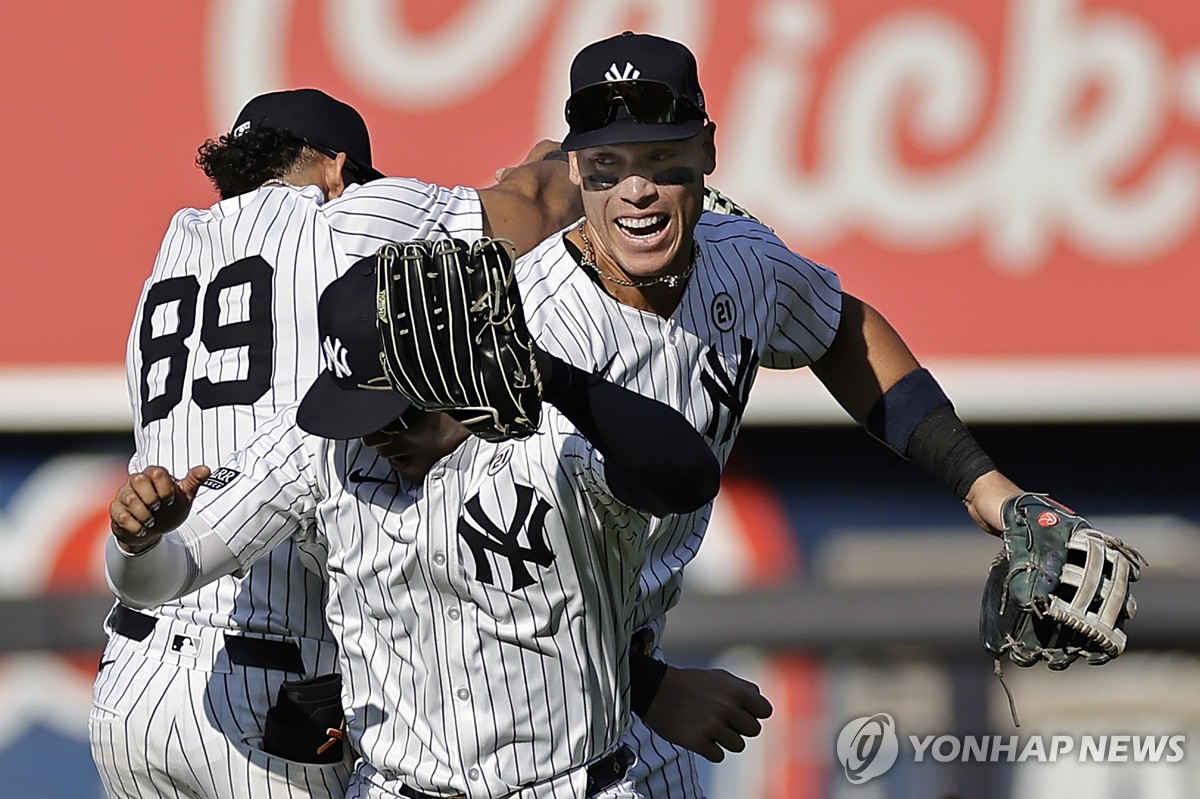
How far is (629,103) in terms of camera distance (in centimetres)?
238

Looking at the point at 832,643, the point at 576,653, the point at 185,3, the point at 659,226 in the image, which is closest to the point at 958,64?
the point at 832,643

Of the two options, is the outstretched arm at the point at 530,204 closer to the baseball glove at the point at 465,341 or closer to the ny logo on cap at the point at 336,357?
the ny logo on cap at the point at 336,357

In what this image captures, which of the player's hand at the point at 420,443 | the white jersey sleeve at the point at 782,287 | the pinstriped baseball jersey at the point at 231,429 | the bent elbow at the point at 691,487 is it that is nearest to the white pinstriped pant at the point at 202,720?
the pinstriped baseball jersey at the point at 231,429

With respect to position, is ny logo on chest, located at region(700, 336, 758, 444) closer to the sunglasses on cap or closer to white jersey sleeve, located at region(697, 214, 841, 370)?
white jersey sleeve, located at region(697, 214, 841, 370)

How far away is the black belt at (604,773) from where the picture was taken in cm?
233

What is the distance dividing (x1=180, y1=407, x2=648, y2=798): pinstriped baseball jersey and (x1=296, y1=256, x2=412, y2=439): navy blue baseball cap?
112 mm

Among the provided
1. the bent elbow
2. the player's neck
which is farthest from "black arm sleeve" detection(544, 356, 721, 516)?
the player's neck

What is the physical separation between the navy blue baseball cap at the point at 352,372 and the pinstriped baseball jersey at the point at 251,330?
2.46ft

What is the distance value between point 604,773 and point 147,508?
0.76m

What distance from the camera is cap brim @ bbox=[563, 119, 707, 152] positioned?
92.2 inches

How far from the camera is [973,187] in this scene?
195 inches

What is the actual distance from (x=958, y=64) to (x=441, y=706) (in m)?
3.31

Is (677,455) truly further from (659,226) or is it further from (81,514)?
(81,514)

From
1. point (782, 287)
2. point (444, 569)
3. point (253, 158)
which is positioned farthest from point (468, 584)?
point (253, 158)
